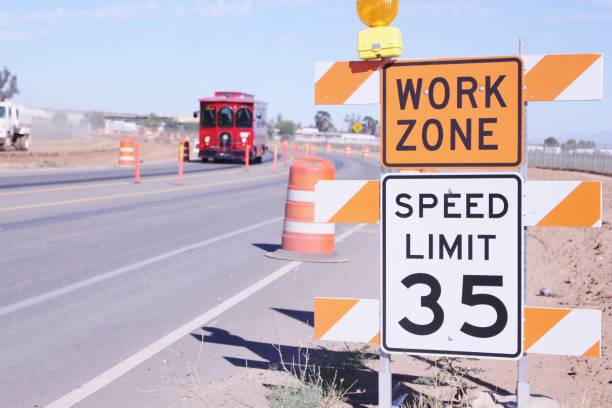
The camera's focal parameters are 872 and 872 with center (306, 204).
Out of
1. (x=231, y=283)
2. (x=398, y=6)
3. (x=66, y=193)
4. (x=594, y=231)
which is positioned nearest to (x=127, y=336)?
(x=231, y=283)

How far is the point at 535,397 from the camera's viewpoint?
502 cm

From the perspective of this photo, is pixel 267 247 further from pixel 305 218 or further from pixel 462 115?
pixel 462 115

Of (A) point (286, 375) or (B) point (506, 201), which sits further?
(A) point (286, 375)

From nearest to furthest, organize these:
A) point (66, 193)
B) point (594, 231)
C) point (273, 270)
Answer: point (273, 270), point (594, 231), point (66, 193)

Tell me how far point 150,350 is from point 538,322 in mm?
3305

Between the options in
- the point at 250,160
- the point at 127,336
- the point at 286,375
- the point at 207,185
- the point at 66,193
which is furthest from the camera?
the point at 250,160

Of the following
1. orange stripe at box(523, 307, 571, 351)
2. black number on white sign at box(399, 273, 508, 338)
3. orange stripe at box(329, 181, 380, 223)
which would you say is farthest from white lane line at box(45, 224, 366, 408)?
orange stripe at box(523, 307, 571, 351)

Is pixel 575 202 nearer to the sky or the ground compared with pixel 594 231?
nearer to the sky

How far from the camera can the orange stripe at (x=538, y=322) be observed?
4.38 meters

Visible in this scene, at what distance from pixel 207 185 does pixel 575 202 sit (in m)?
22.8

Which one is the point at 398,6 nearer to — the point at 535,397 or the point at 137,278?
the point at 535,397

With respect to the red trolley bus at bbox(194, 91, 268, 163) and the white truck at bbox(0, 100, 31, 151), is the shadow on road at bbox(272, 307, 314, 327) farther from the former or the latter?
the white truck at bbox(0, 100, 31, 151)

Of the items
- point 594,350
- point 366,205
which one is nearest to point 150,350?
point 366,205

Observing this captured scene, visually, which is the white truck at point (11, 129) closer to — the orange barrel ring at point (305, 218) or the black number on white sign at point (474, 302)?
the orange barrel ring at point (305, 218)
